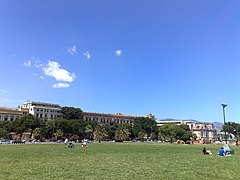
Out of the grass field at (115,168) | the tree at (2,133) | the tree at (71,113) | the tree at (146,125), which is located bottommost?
the grass field at (115,168)

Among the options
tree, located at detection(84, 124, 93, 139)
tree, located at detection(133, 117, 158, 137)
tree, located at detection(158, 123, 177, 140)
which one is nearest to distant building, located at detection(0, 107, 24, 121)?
tree, located at detection(84, 124, 93, 139)

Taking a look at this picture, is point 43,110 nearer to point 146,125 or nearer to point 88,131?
point 88,131

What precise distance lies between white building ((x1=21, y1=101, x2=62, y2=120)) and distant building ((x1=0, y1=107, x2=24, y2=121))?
24.5 feet

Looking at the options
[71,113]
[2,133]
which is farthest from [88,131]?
[2,133]

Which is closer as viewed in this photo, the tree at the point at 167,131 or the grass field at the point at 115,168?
the grass field at the point at 115,168

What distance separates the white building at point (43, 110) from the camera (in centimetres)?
14462

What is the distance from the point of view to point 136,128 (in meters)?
146

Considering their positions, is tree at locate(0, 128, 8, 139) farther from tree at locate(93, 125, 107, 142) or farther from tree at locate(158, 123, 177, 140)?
tree at locate(158, 123, 177, 140)

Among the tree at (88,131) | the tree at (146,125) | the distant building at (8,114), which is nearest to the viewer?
the tree at (88,131)

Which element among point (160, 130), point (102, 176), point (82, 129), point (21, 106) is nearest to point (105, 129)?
point (82, 129)

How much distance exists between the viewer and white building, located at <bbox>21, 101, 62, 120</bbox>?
144625mm

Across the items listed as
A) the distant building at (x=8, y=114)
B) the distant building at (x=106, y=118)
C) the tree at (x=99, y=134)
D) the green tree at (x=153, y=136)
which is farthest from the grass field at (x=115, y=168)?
the distant building at (x=106, y=118)

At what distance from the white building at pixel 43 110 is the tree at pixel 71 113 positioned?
32.7 feet

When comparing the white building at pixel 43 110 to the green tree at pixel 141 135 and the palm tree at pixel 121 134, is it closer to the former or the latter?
the palm tree at pixel 121 134
